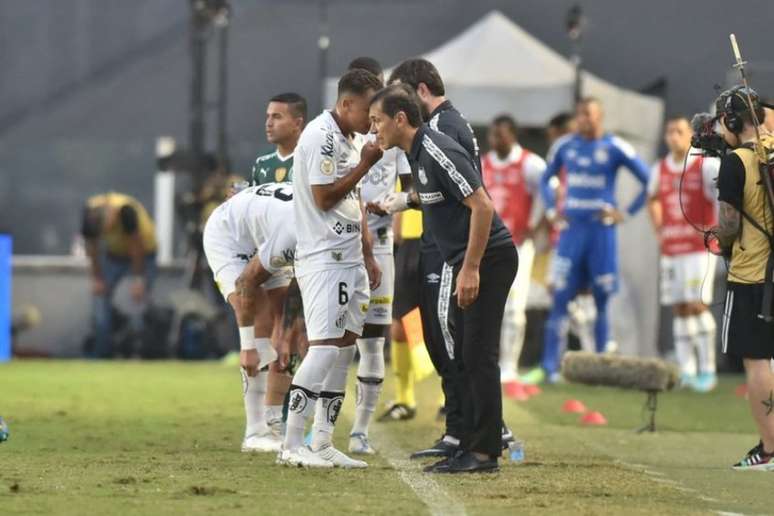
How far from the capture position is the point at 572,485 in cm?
871

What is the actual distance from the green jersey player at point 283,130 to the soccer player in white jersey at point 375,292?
1.38 feet

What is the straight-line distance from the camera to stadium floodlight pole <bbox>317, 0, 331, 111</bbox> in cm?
2381

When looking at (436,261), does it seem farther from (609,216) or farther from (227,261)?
(609,216)

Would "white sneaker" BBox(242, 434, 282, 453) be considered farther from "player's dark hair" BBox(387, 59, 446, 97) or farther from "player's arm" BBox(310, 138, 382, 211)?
"player's dark hair" BBox(387, 59, 446, 97)

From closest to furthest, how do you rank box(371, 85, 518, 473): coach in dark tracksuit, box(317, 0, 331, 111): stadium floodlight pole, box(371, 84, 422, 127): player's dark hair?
box(371, 85, 518, 473): coach in dark tracksuit < box(371, 84, 422, 127): player's dark hair < box(317, 0, 331, 111): stadium floodlight pole

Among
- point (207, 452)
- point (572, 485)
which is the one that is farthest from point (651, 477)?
point (207, 452)

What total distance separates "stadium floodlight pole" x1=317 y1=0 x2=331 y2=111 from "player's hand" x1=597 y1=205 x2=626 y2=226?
8160 mm

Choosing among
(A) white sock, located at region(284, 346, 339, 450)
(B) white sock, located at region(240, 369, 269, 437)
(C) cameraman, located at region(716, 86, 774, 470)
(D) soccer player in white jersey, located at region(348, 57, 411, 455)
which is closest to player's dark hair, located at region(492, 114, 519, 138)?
(D) soccer player in white jersey, located at region(348, 57, 411, 455)

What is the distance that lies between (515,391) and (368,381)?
192 inches

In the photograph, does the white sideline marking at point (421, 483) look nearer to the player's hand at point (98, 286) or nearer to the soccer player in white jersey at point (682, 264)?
the soccer player in white jersey at point (682, 264)

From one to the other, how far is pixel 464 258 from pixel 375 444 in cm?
215

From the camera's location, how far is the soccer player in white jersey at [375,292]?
10250mm

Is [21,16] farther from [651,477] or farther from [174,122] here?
[651,477]

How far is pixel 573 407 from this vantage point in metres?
13.9
